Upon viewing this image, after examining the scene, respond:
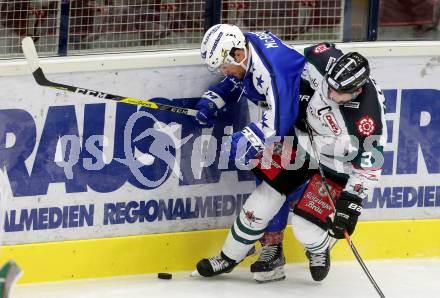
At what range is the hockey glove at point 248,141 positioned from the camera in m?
5.21

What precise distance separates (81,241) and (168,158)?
570mm

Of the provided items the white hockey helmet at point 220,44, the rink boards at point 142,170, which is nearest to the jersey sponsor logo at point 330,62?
the white hockey helmet at point 220,44

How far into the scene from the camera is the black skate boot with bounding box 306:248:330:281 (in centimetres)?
549

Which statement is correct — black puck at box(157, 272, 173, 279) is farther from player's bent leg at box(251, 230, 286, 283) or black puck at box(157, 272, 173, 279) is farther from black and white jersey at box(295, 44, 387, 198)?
black and white jersey at box(295, 44, 387, 198)

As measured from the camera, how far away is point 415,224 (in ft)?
19.6

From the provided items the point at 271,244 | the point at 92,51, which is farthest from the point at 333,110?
the point at 92,51

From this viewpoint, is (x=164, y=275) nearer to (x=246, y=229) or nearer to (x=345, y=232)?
(x=246, y=229)

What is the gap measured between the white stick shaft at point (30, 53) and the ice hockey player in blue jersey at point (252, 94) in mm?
747

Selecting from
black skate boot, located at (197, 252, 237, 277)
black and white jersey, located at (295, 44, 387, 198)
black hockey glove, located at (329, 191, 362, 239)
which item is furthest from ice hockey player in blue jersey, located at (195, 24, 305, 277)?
black hockey glove, located at (329, 191, 362, 239)

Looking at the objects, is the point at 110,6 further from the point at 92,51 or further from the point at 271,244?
the point at 271,244

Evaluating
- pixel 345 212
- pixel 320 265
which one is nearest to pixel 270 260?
pixel 320 265

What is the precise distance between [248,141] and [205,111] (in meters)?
0.36

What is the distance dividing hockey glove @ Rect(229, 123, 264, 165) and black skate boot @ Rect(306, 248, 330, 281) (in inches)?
23.9

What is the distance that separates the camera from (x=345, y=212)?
5125mm
